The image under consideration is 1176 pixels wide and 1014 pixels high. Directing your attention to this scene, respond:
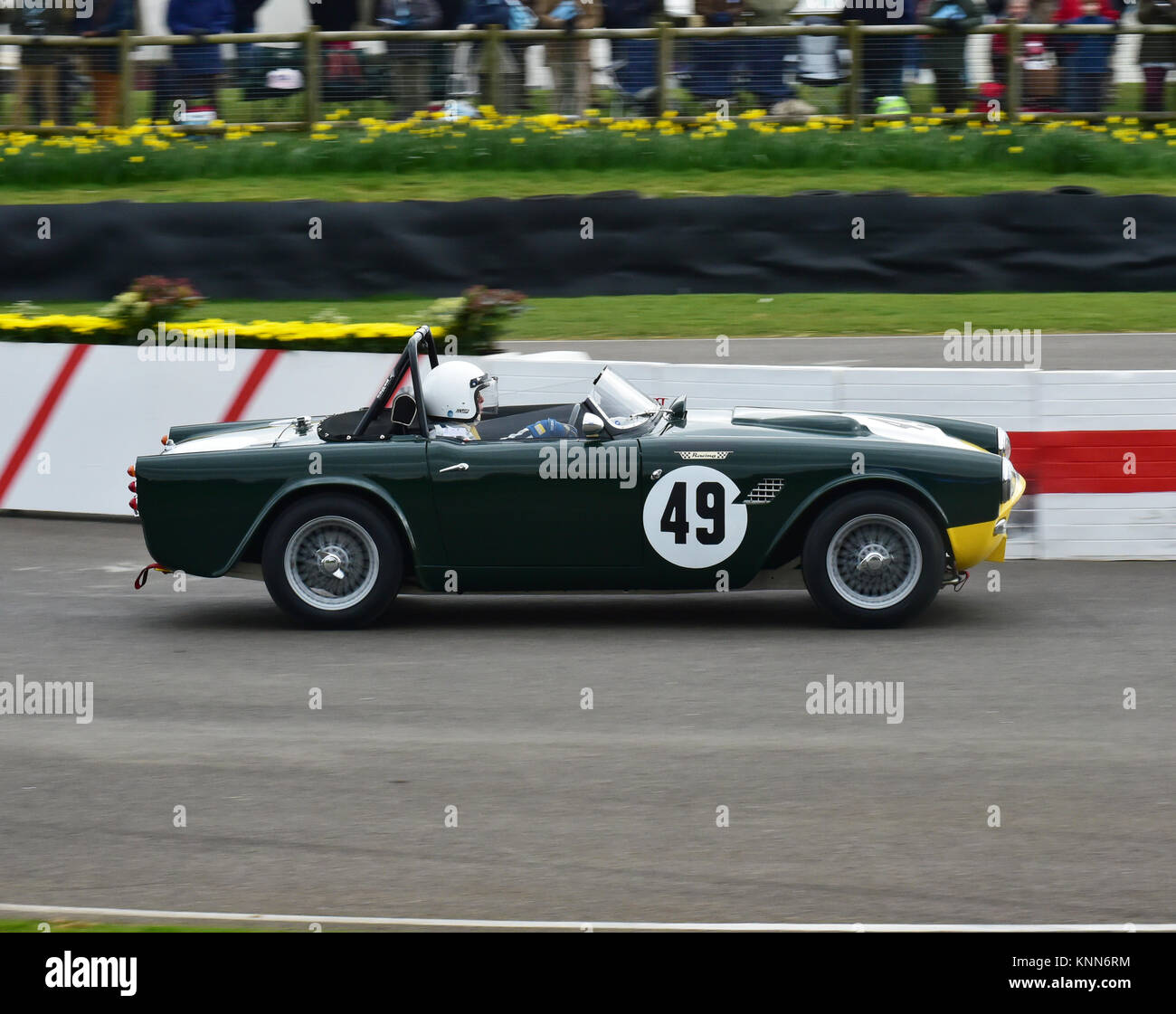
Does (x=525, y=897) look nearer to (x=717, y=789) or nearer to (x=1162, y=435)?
(x=717, y=789)

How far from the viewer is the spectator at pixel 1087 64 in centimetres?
1873

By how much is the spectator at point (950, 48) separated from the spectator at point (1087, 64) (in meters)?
1.11

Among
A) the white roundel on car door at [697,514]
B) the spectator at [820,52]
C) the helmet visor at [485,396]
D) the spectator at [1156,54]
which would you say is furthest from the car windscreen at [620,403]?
the spectator at [1156,54]

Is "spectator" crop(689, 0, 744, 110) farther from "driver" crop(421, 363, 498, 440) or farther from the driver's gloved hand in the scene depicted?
the driver's gloved hand

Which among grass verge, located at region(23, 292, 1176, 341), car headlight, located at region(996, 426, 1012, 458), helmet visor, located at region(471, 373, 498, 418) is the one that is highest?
helmet visor, located at region(471, 373, 498, 418)

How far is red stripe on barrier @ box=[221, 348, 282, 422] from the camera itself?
1134 centimetres

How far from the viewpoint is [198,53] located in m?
19.1

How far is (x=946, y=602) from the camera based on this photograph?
9.11 m

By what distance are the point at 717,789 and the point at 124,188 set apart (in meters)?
14.5

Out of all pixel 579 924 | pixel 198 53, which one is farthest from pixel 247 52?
pixel 579 924

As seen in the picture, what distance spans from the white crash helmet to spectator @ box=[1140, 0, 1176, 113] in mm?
12337

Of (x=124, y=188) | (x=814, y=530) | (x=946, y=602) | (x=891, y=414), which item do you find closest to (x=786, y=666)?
(x=814, y=530)

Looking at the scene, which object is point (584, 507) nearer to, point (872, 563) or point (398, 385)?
point (398, 385)

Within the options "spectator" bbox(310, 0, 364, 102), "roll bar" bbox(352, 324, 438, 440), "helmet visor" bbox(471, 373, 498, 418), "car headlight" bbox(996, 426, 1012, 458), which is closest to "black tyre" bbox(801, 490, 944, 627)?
"car headlight" bbox(996, 426, 1012, 458)
